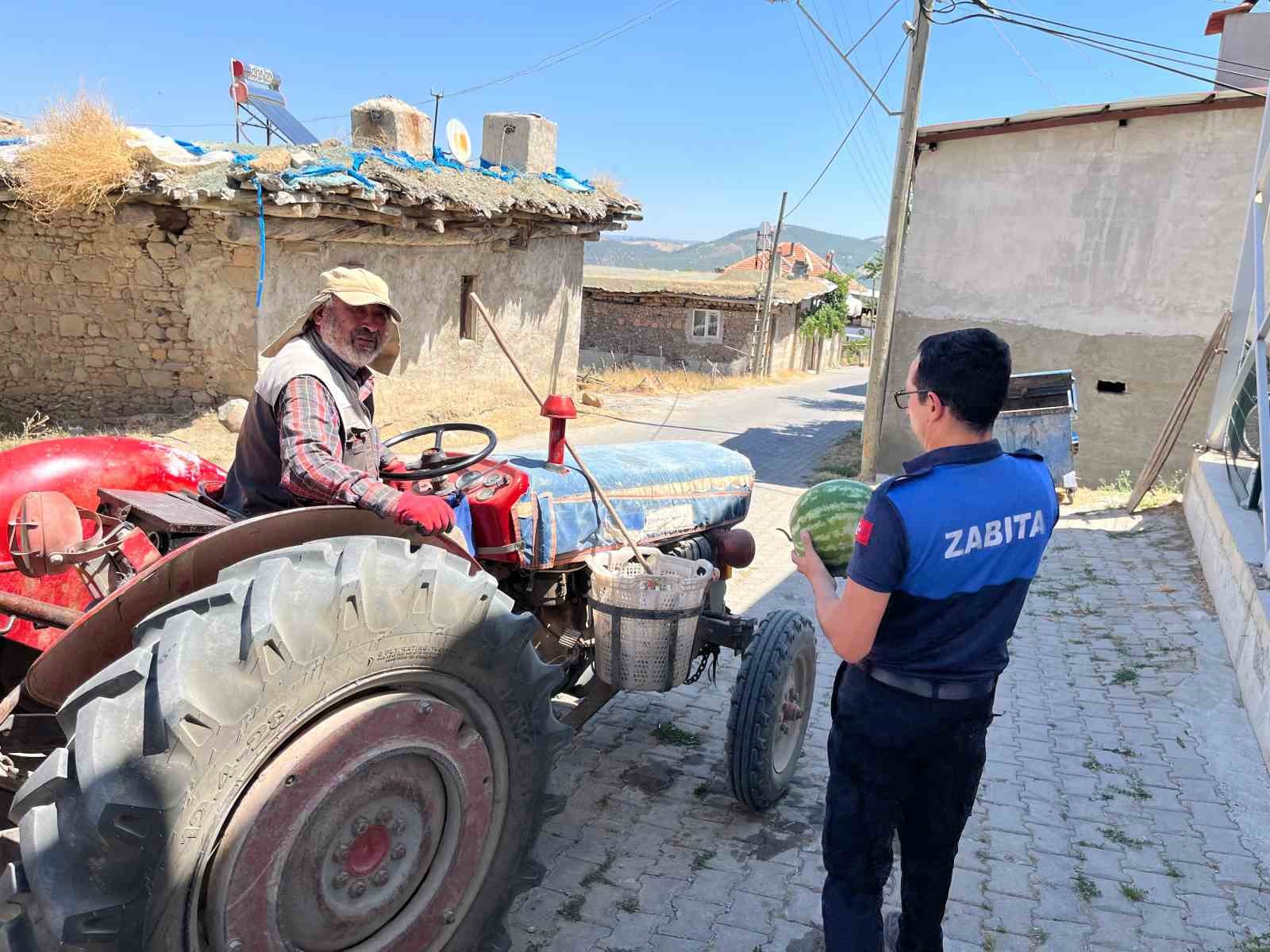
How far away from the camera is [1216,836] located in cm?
383

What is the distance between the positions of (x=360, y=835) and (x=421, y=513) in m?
0.83

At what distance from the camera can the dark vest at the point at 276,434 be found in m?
2.74

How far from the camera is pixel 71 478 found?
10.2 ft

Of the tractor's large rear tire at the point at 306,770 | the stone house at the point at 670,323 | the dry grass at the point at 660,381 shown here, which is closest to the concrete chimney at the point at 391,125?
the dry grass at the point at 660,381

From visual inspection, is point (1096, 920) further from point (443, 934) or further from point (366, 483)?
point (366, 483)

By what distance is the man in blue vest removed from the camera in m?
2.18

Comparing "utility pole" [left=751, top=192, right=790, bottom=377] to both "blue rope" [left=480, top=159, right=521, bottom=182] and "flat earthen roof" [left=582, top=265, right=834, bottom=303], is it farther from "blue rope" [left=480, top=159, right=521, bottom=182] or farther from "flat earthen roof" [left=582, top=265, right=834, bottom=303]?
"blue rope" [left=480, top=159, right=521, bottom=182]

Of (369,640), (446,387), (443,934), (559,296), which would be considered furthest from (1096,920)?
(559,296)

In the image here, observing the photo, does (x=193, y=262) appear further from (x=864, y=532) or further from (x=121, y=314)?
(x=864, y=532)

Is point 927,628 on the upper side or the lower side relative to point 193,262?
lower

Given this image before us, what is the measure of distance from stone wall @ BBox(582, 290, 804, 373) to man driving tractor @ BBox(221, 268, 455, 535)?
2742 cm

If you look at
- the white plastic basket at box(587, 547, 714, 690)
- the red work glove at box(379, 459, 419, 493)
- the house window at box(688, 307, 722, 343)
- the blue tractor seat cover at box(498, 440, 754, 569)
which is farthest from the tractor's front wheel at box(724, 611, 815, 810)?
the house window at box(688, 307, 722, 343)

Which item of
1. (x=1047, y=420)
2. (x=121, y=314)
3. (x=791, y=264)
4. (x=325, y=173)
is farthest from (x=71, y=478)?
(x=791, y=264)

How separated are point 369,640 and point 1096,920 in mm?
2860
